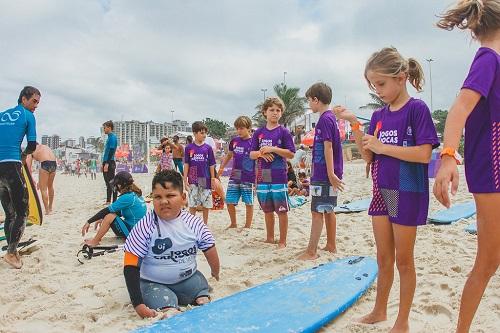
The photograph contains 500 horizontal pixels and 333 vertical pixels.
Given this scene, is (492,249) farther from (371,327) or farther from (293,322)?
(293,322)

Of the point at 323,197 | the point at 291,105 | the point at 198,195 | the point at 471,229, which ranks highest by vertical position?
the point at 291,105

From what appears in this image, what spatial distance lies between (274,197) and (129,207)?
1805 mm

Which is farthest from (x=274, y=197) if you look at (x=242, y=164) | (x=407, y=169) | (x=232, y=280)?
(x=407, y=169)

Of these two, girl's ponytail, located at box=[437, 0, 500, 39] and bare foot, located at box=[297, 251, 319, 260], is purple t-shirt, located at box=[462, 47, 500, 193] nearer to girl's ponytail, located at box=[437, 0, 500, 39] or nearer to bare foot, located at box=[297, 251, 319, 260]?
girl's ponytail, located at box=[437, 0, 500, 39]

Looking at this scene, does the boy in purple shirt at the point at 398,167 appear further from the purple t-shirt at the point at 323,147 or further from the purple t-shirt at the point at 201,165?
the purple t-shirt at the point at 201,165

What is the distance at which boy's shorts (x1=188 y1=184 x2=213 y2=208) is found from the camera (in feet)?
20.8

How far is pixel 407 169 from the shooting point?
2.42 meters

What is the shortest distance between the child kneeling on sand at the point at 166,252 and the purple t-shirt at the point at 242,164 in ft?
9.92

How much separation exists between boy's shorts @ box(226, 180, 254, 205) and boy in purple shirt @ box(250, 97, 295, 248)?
1.01m

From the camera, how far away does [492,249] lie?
1994 millimetres

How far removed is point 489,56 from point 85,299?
3.28 meters

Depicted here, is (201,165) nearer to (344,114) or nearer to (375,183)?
(344,114)

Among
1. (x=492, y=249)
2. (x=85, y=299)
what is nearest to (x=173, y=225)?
(x=85, y=299)

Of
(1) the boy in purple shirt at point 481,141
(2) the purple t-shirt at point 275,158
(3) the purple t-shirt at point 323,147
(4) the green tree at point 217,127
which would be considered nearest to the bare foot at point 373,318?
(1) the boy in purple shirt at point 481,141
